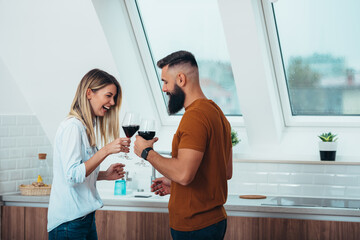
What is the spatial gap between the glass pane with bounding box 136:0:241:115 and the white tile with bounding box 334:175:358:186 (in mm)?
1139

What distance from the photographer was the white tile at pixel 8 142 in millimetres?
4281

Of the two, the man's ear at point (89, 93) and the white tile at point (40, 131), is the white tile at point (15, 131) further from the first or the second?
the man's ear at point (89, 93)

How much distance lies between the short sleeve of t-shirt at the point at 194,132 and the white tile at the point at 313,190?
222 cm

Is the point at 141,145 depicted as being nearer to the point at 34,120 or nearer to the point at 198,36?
the point at 198,36

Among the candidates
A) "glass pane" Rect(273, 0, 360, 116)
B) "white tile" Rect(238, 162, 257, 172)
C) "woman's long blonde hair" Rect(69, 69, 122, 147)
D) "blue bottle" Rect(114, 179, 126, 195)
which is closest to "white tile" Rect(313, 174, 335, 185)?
"white tile" Rect(238, 162, 257, 172)

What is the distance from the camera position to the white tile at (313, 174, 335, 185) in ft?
13.5

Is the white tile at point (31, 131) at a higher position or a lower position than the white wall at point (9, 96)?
lower

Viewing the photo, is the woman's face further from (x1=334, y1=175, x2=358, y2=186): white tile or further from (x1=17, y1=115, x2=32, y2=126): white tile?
(x1=334, y1=175, x2=358, y2=186): white tile

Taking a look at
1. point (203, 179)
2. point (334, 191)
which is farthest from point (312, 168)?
point (203, 179)

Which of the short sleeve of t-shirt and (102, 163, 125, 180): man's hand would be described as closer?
the short sleeve of t-shirt

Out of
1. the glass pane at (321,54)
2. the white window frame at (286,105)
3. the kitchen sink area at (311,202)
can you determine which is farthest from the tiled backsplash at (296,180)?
the glass pane at (321,54)

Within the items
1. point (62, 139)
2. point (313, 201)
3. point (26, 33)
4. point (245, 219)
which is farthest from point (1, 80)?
point (313, 201)

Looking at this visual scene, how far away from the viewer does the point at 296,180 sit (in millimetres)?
4184

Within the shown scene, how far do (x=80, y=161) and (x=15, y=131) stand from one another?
2.12 metres
